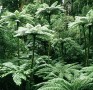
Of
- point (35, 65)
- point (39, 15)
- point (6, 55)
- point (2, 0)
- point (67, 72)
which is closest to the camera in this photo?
point (67, 72)

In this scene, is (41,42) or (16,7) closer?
(41,42)

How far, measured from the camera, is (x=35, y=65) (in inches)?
599

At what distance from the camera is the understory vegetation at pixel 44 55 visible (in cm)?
1280

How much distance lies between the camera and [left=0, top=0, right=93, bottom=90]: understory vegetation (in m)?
12.8

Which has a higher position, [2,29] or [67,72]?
[2,29]


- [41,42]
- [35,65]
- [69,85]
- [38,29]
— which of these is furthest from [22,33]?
[41,42]

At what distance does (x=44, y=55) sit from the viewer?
58.5 ft

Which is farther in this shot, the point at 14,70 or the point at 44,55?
the point at 44,55

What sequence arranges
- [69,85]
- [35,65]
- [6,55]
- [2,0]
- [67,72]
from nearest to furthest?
[69,85], [67,72], [35,65], [6,55], [2,0]

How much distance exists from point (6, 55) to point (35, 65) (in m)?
2.00

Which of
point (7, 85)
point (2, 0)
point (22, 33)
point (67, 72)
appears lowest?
point (7, 85)

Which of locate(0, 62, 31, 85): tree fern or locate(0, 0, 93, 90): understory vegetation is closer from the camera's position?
locate(0, 0, 93, 90): understory vegetation

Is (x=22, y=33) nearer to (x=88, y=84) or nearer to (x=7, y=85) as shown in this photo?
Result: (x=7, y=85)

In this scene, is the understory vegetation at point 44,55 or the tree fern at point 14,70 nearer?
the understory vegetation at point 44,55
